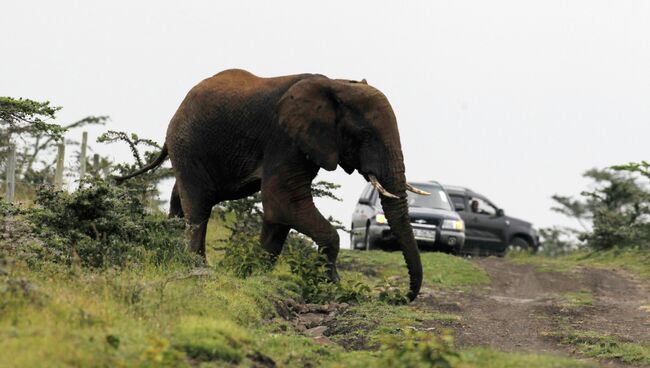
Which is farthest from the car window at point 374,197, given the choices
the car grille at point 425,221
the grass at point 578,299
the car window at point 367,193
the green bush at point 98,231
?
the green bush at point 98,231

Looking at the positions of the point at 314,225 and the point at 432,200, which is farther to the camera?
the point at 432,200

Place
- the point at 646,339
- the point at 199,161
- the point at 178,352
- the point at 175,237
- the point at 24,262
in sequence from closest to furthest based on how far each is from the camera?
the point at 178,352 < the point at 24,262 < the point at 646,339 < the point at 175,237 < the point at 199,161

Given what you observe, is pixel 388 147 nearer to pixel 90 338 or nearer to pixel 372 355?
pixel 372 355

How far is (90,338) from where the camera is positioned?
25.8 feet

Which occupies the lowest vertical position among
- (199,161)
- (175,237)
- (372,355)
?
(372,355)

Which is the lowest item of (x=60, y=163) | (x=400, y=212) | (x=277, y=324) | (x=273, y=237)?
(x=277, y=324)

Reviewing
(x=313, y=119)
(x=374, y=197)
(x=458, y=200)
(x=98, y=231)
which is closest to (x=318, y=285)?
(x=313, y=119)

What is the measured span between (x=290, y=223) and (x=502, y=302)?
3941mm

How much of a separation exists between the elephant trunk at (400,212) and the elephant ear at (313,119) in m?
0.73

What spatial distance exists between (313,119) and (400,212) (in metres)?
1.62

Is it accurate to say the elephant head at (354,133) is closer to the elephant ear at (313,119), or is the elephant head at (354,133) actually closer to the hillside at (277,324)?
the elephant ear at (313,119)

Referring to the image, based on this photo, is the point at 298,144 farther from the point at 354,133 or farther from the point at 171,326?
the point at 171,326

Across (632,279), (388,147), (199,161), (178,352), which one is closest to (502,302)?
(388,147)

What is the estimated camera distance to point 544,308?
617 inches
